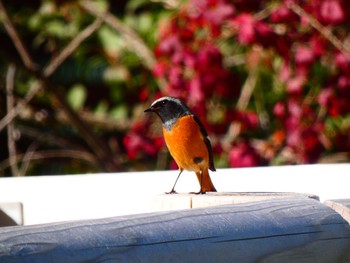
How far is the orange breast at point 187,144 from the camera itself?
10.4 feet

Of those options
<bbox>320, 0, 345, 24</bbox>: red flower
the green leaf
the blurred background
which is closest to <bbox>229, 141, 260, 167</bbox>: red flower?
the blurred background

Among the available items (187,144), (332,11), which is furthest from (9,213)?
(332,11)

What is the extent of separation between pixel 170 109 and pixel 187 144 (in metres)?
0.13

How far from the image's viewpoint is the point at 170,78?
574 centimetres

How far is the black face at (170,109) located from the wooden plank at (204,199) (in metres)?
0.51

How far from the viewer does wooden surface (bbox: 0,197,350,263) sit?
4.80ft

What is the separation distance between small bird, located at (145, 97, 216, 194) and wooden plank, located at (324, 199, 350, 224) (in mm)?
1079

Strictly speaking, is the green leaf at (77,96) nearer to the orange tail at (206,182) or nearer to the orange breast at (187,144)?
the orange breast at (187,144)

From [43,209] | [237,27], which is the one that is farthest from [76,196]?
[237,27]

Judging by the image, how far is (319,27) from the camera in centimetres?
515

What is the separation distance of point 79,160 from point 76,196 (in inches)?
154

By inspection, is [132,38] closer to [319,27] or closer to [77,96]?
[77,96]

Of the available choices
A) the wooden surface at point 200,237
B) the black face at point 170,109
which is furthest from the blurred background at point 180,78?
the wooden surface at point 200,237

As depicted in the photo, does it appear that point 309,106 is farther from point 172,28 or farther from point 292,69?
point 172,28
